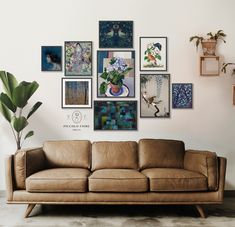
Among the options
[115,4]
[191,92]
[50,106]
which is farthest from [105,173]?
[115,4]

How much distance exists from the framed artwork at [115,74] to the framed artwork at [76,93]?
0.45 feet

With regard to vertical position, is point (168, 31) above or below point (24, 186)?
above

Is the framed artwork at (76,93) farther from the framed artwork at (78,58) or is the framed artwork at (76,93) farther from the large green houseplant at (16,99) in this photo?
the large green houseplant at (16,99)

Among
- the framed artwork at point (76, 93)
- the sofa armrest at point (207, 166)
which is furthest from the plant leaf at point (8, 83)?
the sofa armrest at point (207, 166)

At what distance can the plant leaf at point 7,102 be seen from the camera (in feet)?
12.2

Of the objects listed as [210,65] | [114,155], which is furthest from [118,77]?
[210,65]

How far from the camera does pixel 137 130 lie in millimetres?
4215

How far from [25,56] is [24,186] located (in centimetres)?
173

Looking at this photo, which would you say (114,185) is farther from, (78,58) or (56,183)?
(78,58)

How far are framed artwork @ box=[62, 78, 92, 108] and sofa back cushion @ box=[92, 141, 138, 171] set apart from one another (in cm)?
63

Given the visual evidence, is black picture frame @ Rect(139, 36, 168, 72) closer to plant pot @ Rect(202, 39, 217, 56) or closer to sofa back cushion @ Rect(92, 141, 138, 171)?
plant pot @ Rect(202, 39, 217, 56)

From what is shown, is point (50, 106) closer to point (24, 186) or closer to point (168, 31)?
point (24, 186)

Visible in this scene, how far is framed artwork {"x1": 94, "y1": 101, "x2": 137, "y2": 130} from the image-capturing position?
13.8ft

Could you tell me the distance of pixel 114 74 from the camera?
4223 millimetres
